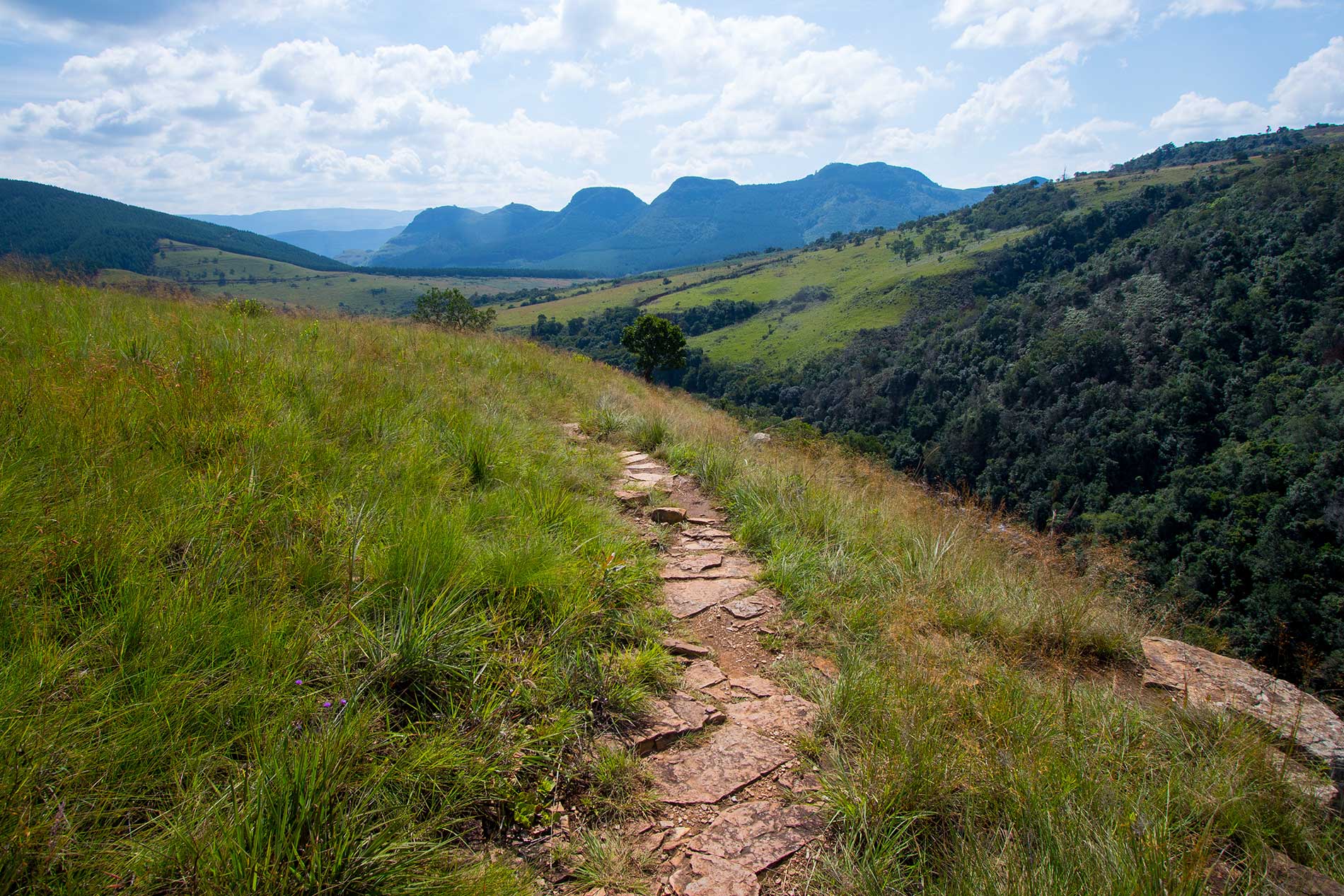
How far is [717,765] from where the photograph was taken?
236cm

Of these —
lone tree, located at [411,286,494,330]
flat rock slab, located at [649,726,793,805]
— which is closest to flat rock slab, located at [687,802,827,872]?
flat rock slab, located at [649,726,793,805]

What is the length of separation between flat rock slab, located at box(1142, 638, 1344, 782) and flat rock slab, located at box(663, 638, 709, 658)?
2.28 meters

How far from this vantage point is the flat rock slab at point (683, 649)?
120 inches

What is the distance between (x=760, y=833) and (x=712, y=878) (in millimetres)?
260

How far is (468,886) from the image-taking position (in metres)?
1.53

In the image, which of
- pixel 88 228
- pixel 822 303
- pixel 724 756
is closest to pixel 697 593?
pixel 724 756

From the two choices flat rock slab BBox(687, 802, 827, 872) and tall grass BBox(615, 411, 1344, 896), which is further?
flat rock slab BBox(687, 802, 827, 872)

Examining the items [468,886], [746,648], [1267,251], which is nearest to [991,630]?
[746,648]

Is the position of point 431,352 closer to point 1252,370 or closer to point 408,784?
point 408,784

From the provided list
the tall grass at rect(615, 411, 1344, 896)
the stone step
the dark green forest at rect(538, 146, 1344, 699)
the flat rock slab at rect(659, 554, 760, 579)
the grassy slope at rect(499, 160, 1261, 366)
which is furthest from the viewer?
the grassy slope at rect(499, 160, 1261, 366)

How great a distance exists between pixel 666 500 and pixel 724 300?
108142 mm

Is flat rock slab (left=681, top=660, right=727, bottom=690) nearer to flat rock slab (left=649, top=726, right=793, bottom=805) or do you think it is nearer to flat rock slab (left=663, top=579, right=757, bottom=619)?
flat rock slab (left=649, top=726, right=793, bottom=805)

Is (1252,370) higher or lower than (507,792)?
lower

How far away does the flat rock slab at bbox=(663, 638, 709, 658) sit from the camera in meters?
3.04
